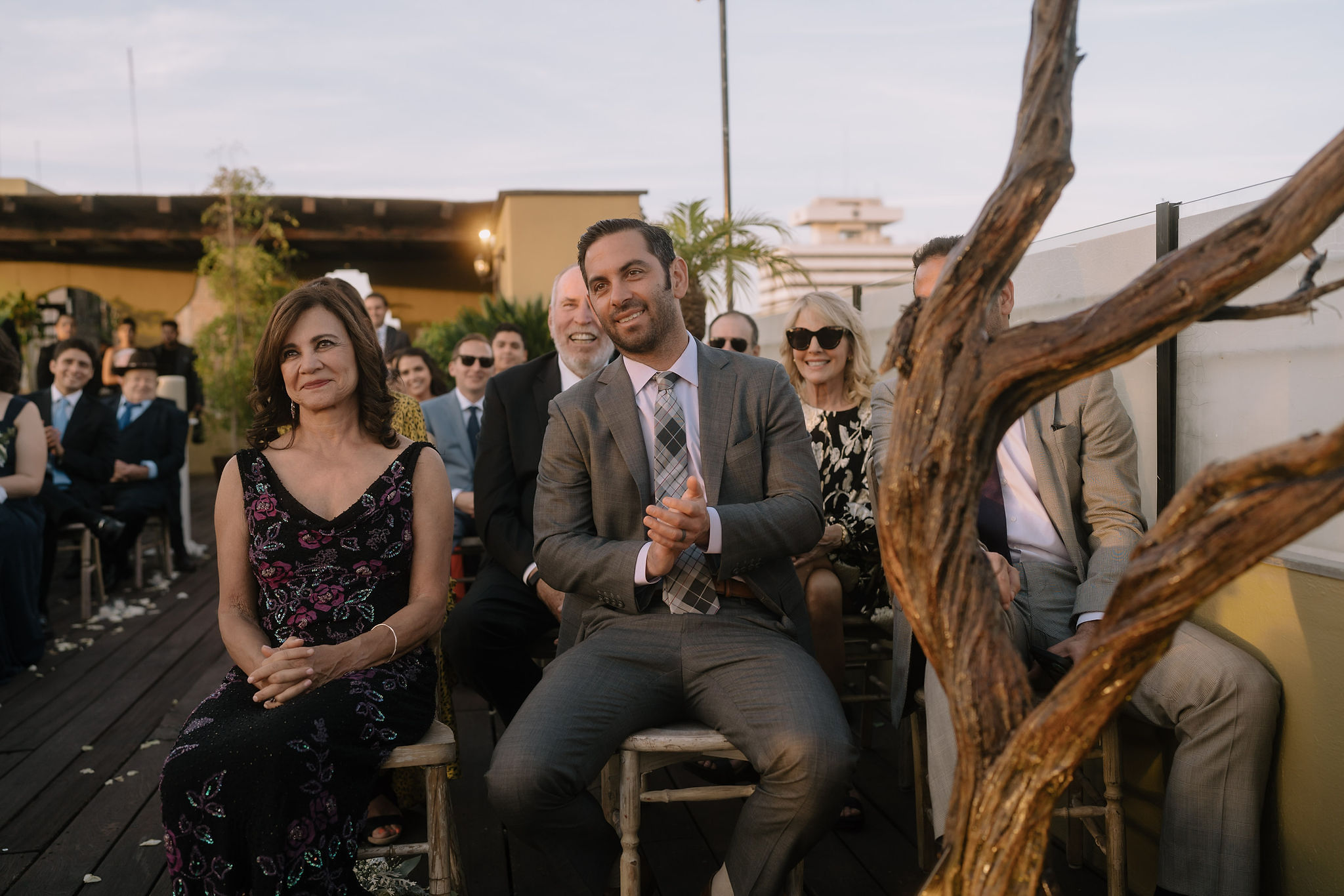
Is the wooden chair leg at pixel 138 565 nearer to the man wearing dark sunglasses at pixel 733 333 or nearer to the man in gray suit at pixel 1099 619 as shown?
the man wearing dark sunglasses at pixel 733 333

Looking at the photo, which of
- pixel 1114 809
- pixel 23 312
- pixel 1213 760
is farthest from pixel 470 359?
pixel 23 312

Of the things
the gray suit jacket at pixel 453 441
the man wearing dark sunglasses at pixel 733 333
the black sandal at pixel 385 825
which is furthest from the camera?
the man wearing dark sunglasses at pixel 733 333

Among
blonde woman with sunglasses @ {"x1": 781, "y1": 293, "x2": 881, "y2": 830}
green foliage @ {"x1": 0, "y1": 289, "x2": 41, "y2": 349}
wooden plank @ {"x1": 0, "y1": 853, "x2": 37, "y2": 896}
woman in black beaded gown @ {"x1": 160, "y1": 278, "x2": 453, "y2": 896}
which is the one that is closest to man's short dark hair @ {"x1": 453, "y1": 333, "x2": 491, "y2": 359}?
blonde woman with sunglasses @ {"x1": 781, "y1": 293, "x2": 881, "y2": 830}

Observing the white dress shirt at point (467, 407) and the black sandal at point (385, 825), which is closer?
the black sandal at point (385, 825)

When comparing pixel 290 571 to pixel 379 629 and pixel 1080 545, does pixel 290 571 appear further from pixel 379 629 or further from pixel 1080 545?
pixel 1080 545

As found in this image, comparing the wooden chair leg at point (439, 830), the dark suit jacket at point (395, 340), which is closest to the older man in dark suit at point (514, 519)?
the wooden chair leg at point (439, 830)

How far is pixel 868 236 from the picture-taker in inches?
4427

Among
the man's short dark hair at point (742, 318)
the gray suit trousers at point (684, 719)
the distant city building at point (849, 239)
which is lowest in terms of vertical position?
the gray suit trousers at point (684, 719)

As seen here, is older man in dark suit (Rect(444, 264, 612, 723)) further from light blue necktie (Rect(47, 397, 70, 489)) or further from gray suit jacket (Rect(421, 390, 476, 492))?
light blue necktie (Rect(47, 397, 70, 489))

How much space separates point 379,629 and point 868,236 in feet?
379

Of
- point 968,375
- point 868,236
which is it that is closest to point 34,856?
point 968,375

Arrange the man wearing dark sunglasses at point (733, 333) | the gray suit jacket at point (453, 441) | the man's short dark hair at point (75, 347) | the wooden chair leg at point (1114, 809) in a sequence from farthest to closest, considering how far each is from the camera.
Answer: the man's short dark hair at point (75, 347) < the man wearing dark sunglasses at point (733, 333) < the gray suit jacket at point (453, 441) < the wooden chair leg at point (1114, 809)

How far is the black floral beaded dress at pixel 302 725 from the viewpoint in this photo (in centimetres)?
206

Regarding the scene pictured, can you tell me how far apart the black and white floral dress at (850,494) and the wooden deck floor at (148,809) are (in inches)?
29.7
